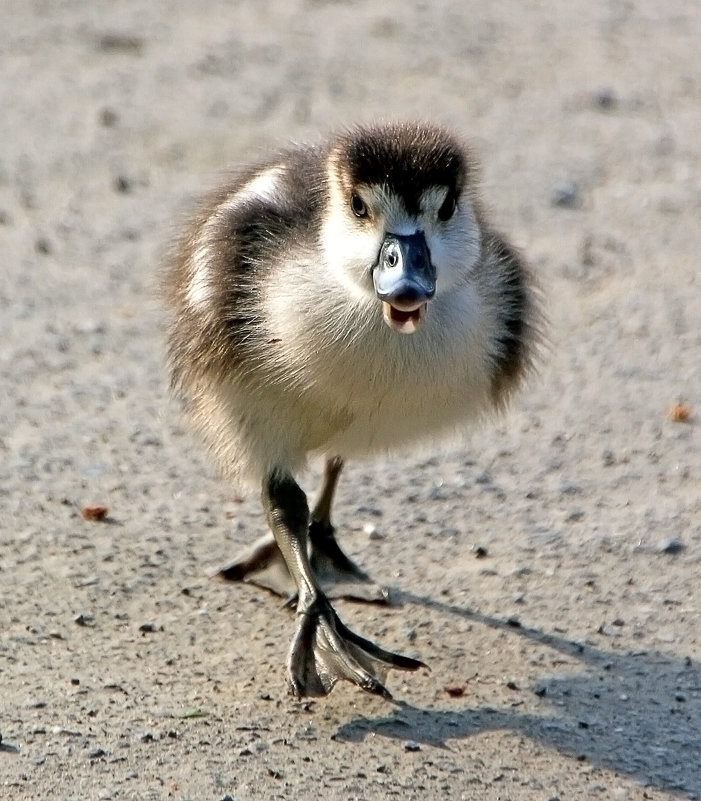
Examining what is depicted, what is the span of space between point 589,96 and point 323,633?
5727mm

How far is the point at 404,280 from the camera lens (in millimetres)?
4379

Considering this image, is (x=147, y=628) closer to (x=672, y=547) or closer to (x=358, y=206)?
(x=358, y=206)

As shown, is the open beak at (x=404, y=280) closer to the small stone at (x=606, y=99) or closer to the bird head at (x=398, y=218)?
the bird head at (x=398, y=218)

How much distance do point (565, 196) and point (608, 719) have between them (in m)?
4.34

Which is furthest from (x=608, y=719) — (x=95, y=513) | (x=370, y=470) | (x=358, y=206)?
(x=95, y=513)

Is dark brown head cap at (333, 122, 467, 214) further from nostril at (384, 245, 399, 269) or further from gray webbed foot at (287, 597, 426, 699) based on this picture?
gray webbed foot at (287, 597, 426, 699)

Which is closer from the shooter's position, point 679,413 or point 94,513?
point 94,513

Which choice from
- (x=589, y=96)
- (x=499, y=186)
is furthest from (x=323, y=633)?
(x=589, y=96)

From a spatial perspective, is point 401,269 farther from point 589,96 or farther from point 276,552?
point 589,96

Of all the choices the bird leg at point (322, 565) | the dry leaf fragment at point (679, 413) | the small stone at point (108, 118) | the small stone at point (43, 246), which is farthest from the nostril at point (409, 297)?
the small stone at point (108, 118)

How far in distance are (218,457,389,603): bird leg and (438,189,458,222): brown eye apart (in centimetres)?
112

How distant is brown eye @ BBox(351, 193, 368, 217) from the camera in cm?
468

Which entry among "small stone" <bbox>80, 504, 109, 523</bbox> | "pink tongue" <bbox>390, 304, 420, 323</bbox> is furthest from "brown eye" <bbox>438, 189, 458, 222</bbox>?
"small stone" <bbox>80, 504, 109, 523</bbox>

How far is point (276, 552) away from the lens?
18.2ft
